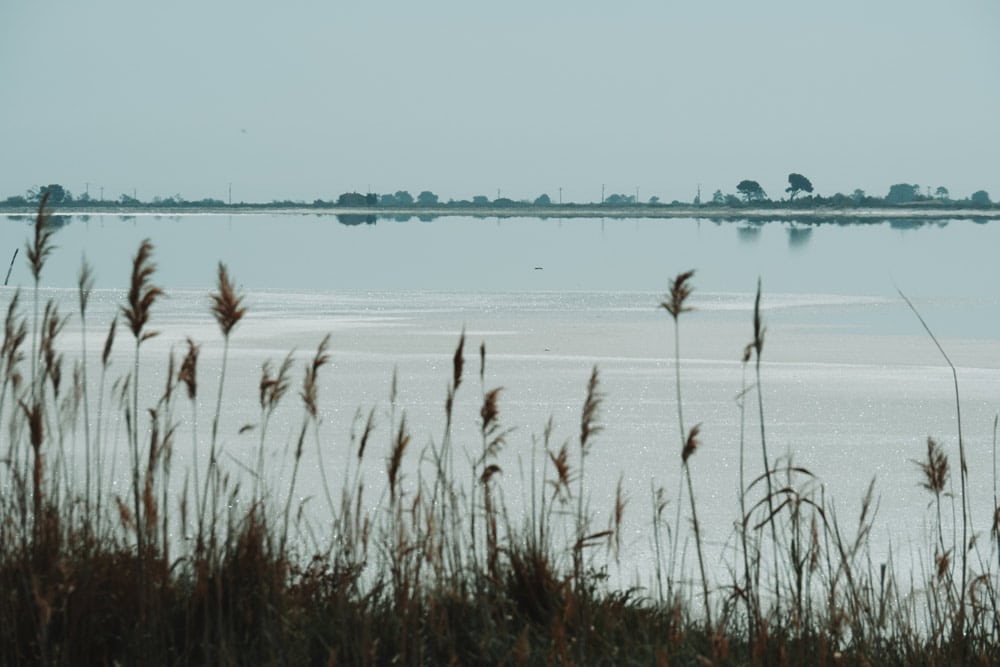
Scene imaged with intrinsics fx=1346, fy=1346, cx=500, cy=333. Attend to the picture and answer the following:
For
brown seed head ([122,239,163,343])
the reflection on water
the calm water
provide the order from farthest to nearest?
the reflection on water → the calm water → brown seed head ([122,239,163,343])

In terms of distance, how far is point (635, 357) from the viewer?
43.0 ft

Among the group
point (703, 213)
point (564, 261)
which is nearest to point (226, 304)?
point (564, 261)

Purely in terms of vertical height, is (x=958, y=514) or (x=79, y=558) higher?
(x=79, y=558)

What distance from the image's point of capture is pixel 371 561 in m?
4.94

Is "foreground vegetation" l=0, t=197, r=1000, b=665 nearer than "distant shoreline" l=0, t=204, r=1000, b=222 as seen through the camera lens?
Yes

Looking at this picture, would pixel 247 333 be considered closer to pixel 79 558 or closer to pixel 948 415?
pixel 948 415

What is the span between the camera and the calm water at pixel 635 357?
732 centimetres

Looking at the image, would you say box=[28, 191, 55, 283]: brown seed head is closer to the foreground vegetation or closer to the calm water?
the foreground vegetation

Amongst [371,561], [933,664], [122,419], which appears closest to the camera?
[933,664]

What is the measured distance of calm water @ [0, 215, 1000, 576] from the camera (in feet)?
24.0

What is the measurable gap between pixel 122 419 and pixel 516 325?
897 cm

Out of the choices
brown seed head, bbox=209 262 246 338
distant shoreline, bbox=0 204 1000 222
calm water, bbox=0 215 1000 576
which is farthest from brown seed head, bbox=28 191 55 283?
distant shoreline, bbox=0 204 1000 222

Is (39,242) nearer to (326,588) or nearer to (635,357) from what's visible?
(326,588)

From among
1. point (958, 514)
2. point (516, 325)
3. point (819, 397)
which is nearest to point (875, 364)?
point (819, 397)
